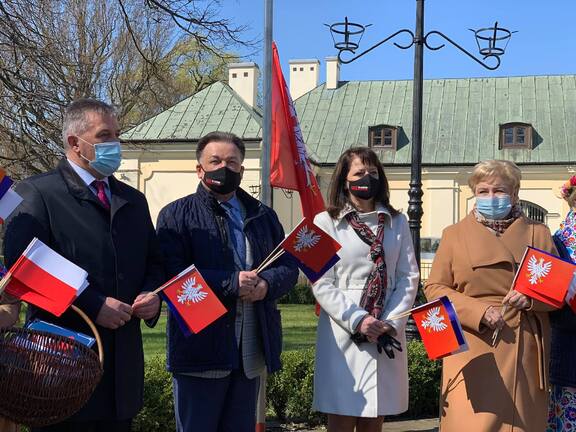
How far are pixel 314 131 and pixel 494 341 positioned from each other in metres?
27.7

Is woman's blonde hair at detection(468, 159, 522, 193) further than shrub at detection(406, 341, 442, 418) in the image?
No

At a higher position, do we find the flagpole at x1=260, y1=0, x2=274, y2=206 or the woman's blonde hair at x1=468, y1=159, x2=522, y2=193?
the flagpole at x1=260, y1=0, x2=274, y2=206

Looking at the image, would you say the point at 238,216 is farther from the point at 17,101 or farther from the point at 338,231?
the point at 17,101

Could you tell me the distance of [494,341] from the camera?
428cm

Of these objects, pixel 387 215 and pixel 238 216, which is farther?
pixel 387 215

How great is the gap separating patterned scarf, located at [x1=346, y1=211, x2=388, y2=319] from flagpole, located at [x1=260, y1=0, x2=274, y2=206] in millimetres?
1322

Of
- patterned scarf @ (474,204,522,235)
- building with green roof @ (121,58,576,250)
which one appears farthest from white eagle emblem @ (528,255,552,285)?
building with green roof @ (121,58,576,250)

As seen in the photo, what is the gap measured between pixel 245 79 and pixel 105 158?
2795 cm

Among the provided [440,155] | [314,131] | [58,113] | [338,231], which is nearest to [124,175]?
[314,131]

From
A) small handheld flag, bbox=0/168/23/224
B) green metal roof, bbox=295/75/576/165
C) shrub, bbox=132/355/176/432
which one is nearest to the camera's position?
small handheld flag, bbox=0/168/23/224

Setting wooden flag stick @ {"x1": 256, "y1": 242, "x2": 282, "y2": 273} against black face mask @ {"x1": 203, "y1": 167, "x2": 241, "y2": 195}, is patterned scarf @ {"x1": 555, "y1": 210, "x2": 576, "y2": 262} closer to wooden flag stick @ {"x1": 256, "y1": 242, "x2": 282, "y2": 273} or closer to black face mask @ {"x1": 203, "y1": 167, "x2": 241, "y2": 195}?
wooden flag stick @ {"x1": 256, "y1": 242, "x2": 282, "y2": 273}

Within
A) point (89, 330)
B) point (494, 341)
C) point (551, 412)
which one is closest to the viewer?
point (89, 330)

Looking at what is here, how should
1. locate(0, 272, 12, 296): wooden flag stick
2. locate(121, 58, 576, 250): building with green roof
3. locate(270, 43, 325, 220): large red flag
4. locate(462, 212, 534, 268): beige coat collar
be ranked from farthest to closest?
locate(121, 58, 576, 250): building with green roof < locate(270, 43, 325, 220): large red flag < locate(462, 212, 534, 268): beige coat collar < locate(0, 272, 12, 296): wooden flag stick

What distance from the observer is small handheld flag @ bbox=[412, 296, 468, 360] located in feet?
13.3
